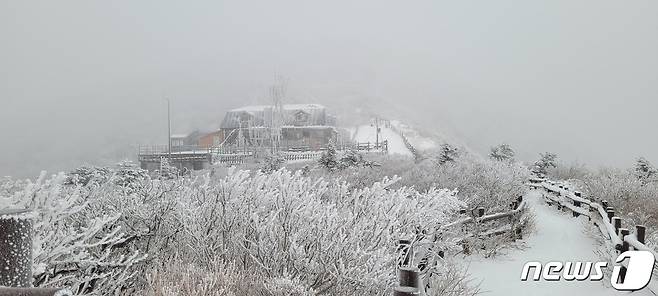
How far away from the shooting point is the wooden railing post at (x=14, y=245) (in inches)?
84.2

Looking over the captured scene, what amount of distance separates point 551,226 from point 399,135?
180 ft

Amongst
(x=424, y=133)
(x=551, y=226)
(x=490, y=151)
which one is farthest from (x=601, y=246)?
(x=424, y=133)

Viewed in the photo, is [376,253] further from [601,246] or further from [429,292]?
[601,246]

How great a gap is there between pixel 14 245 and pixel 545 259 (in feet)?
33.6

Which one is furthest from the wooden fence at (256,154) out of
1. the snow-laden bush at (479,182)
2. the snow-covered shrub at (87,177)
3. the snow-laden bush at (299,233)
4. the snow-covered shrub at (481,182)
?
the snow-laden bush at (299,233)

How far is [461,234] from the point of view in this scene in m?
10.6

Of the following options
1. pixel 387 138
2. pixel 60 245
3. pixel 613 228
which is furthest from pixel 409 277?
pixel 387 138

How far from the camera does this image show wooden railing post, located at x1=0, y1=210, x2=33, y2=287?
2139mm

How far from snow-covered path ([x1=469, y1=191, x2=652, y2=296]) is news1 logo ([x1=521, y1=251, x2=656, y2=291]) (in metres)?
0.15

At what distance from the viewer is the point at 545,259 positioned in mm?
10391

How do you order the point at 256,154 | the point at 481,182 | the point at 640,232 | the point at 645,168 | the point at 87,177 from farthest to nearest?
the point at 256,154 → the point at 645,168 → the point at 87,177 → the point at 481,182 → the point at 640,232

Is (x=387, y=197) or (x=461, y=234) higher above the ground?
(x=387, y=197)

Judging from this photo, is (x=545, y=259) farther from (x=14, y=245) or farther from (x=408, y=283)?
(x=14, y=245)

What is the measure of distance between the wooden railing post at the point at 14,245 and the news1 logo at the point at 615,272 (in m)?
7.49
